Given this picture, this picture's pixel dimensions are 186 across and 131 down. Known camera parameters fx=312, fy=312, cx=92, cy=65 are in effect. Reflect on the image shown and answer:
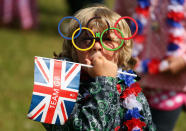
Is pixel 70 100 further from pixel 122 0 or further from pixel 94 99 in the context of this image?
pixel 122 0

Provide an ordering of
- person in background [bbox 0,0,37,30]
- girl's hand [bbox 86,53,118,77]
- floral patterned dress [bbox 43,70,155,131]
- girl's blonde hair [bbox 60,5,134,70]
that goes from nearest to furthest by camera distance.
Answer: floral patterned dress [bbox 43,70,155,131], girl's hand [bbox 86,53,118,77], girl's blonde hair [bbox 60,5,134,70], person in background [bbox 0,0,37,30]

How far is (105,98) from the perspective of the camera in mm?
1835

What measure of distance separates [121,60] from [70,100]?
0.55 m

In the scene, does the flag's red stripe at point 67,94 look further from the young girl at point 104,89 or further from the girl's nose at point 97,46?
the girl's nose at point 97,46

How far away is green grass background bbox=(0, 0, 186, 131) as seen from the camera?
4262 mm

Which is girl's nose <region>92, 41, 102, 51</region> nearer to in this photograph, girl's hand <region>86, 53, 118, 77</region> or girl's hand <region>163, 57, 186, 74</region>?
girl's hand <region>86, 53, 118, 77</region>

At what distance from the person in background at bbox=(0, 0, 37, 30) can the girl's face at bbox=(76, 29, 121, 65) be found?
7.02m

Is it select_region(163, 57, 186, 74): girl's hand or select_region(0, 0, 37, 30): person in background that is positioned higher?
select_region(0, 0, 37, 30): person in background

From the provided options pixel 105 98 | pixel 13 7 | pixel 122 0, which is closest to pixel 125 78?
pixel 105 98

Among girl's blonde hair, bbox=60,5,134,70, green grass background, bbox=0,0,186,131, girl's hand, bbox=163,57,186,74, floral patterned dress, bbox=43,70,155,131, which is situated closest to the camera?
floral patterned dress, bbox=43,70,155,131

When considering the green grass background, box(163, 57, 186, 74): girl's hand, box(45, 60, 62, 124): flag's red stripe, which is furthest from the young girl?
the green grass background

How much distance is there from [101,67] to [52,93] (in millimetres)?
336

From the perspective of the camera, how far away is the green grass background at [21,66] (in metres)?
4.26

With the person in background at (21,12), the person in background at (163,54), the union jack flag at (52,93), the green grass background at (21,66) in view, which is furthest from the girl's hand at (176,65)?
the person in background at (21,12)
